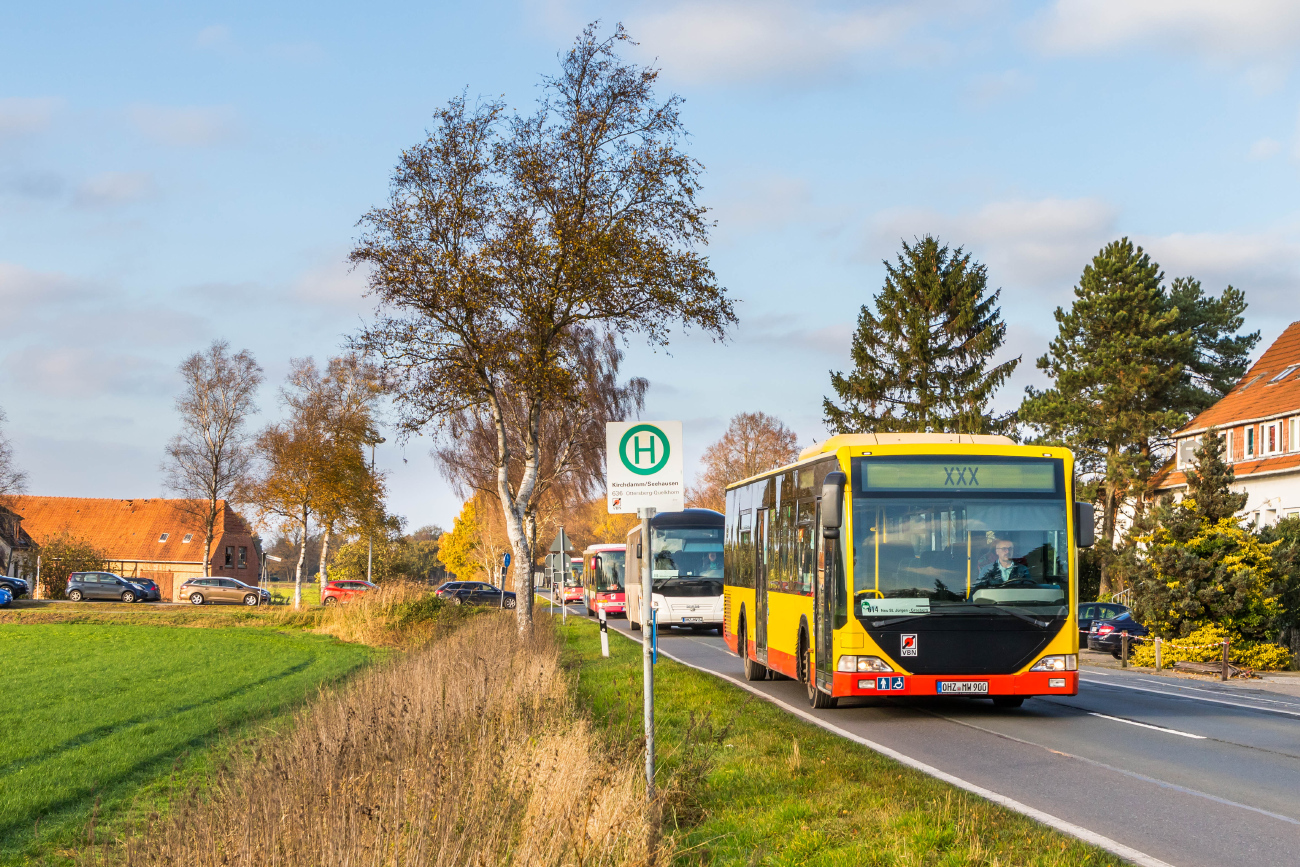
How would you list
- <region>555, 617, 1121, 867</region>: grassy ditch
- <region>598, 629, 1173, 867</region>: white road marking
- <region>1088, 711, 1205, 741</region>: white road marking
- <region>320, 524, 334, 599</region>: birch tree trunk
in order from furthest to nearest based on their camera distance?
<region>320, 524, 334, 599</region>: birch tree trunk
<region>1088, 711, 1205, 741</region>: white road marking
<region>598, 629, 1173, 867</region>: white road marking
<region>555, 617, 1121, 867</region>: grassy ditch

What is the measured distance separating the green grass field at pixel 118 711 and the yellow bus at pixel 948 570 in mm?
6642

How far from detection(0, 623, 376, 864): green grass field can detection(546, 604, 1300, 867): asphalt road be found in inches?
241

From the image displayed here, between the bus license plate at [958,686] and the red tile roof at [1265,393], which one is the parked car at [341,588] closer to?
Result: the red tile roof at [1265,393]

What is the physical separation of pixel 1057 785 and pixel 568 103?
1646cm

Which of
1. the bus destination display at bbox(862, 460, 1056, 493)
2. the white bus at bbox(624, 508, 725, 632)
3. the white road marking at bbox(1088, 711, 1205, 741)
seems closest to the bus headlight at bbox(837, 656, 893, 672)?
the bus destination display at bbox(862, 460, 1056, 493)

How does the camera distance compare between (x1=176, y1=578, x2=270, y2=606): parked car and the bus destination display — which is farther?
(x1=176, y1=578, x2=270, y2=606): parked car

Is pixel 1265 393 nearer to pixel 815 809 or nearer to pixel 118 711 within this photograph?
pixel 118 711

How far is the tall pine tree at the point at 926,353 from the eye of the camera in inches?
2060

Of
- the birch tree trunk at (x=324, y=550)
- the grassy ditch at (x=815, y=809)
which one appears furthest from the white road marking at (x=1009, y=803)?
the birch tree trunk at (x=324, y=550)

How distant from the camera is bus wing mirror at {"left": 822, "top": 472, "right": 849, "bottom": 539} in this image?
12.6m

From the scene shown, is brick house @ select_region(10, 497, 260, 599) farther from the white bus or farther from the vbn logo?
the vbn logo

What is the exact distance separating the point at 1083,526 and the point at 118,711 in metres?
14.0

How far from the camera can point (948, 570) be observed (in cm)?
1315

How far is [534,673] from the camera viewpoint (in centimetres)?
1232
